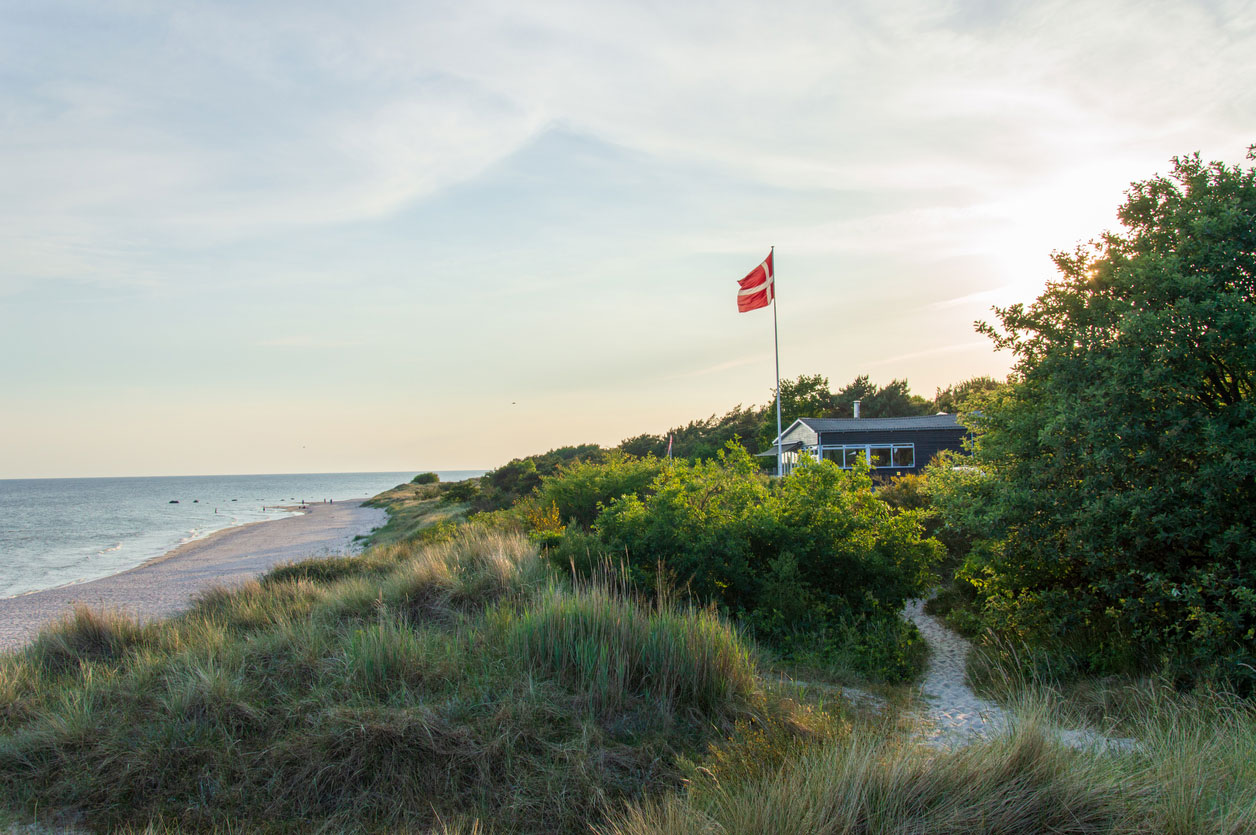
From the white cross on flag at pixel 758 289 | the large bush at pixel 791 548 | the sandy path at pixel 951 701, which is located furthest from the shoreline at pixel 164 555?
the white cross on flag at pixel 758 289

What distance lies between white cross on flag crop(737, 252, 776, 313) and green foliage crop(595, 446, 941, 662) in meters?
15.9

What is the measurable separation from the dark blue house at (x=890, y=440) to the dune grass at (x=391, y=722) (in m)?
27.6

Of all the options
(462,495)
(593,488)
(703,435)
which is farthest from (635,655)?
(703,435)

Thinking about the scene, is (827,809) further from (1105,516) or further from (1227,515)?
(1227,515)

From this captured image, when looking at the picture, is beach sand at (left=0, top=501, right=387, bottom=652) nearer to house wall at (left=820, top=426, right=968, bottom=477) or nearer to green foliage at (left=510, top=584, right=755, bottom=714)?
green foliage at (left=510, top=584, right=755, bottom=714)

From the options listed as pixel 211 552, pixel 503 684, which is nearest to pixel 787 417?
pixel 211 552

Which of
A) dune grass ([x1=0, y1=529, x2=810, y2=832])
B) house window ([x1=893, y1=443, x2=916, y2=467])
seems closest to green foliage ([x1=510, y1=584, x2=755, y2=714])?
dune grass ([x1=0, y1=529, x2=810, y2=832])

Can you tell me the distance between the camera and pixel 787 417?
60.0 meters

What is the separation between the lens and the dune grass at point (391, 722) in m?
5.02

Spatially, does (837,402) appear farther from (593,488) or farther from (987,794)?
(987,794)

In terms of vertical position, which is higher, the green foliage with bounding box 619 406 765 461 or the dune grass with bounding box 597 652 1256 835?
the green foliage with bounding box 619 406 765 461

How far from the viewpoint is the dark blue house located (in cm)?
3369

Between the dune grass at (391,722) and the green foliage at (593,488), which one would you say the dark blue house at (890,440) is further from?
the dune grass at (391,722)

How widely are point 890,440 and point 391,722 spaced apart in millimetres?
32476
